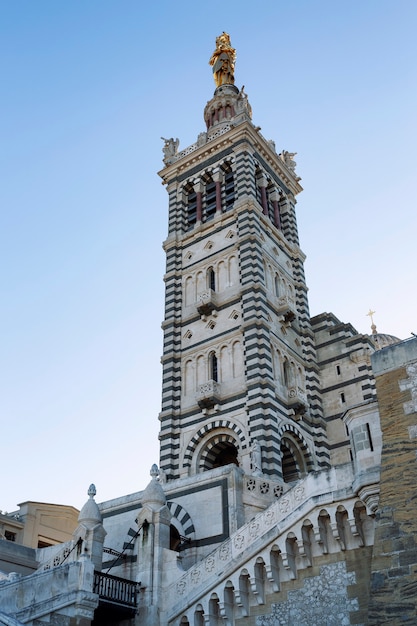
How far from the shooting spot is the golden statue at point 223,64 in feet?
151

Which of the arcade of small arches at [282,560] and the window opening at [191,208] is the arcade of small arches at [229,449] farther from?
the window opening at [191,208]

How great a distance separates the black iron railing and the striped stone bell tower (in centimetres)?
710

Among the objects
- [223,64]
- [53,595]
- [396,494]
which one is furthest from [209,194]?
[396,494]

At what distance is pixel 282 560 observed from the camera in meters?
16.9

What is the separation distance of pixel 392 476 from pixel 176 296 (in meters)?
21.6

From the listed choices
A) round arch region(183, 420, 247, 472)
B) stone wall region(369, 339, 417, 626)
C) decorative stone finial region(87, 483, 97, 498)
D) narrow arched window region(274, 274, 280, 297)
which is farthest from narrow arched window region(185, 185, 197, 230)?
stone wall region(369, 339, 417, 626)

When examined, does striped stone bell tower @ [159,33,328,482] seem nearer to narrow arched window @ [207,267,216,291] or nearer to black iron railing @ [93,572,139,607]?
narrow arched window @ [207,267,216,291]

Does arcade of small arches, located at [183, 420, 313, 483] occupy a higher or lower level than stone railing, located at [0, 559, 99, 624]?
higher

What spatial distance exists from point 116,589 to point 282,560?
4831 mm

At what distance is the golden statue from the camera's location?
46031 millimetres

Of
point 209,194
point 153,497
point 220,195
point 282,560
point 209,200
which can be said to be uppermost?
point 209,194

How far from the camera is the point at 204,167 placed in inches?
1548

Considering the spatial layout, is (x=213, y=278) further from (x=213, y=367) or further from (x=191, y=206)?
(x=191, y=206)

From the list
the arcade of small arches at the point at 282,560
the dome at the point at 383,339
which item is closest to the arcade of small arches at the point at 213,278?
the arcade of small arches at the point at 282,560
